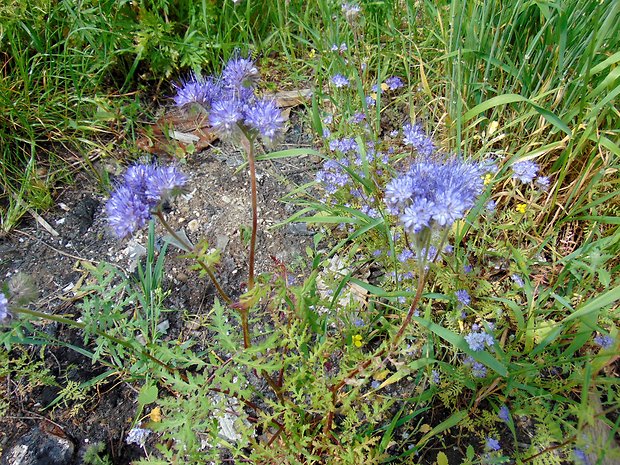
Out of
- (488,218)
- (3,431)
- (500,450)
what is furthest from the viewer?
(488,218)

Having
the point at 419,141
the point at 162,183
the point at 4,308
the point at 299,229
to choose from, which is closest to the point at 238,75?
the point at 162,183

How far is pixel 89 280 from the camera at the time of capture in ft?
7.98

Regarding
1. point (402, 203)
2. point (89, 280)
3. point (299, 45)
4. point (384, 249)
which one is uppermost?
point (402, 203)

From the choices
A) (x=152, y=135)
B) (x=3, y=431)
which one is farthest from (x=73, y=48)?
(x=3, y=431)

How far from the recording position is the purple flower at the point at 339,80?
262 centimetres

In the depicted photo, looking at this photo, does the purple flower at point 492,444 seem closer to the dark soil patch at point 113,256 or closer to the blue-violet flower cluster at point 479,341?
the blue-violet flower cluster at point 479,341

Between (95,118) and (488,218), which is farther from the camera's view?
(95,118)

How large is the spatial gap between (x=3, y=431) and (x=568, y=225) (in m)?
2.65

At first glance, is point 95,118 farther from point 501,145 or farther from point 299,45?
point 501,145

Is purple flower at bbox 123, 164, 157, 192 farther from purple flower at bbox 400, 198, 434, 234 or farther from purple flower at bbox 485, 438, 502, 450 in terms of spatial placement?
purple flower at bbox 485, 438, 502, 450

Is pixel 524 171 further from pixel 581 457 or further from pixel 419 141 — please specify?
pixel 581 457

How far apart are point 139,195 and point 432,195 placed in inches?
31.7

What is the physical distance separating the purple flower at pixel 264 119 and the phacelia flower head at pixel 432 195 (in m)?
0.38

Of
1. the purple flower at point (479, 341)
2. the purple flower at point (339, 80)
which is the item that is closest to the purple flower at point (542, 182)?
the purple flower at point (479, 341)
